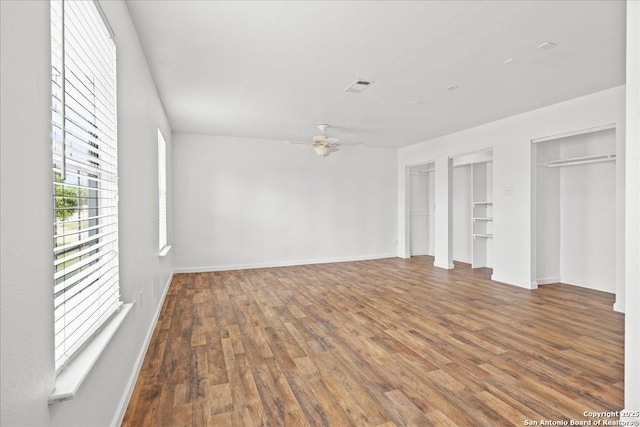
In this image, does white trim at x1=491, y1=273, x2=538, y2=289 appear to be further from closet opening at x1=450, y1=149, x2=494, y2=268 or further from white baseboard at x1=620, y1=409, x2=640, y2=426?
white baseboard at x1=620, y1=409, x2=640, y2=426

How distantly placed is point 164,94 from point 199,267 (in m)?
3.58

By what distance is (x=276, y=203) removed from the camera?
721 centimetres

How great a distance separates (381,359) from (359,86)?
3033 mm

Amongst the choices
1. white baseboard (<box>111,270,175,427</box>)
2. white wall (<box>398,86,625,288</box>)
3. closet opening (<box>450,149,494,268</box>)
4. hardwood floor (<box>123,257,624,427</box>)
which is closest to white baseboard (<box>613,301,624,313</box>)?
hardwood floor (<box>123,257,624,427</box>)

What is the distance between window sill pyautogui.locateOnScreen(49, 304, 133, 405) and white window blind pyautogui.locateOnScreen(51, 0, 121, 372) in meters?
0.04

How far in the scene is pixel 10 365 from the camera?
878mm

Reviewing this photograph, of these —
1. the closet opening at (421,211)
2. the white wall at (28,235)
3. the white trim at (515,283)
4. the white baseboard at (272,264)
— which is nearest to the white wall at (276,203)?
the white baseboard at (272,264)

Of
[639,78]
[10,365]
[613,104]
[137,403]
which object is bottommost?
[137,403]

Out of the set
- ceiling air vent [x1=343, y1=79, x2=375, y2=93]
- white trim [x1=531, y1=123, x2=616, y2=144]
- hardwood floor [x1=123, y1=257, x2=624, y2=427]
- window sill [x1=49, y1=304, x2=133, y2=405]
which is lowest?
hardwood floor [x1=123, y1=257, x2=624, y2=427]

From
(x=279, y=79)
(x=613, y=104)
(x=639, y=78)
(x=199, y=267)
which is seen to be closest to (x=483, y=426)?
(x=639, y=78)

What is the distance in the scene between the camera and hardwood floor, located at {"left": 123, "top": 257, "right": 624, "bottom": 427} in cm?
206

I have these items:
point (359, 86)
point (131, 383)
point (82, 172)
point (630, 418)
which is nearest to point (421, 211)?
point (359, 86)

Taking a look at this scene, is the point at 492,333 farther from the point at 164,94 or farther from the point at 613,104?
the point at 164,94

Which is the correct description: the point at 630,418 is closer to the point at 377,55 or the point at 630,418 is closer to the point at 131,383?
the point at 131,383
